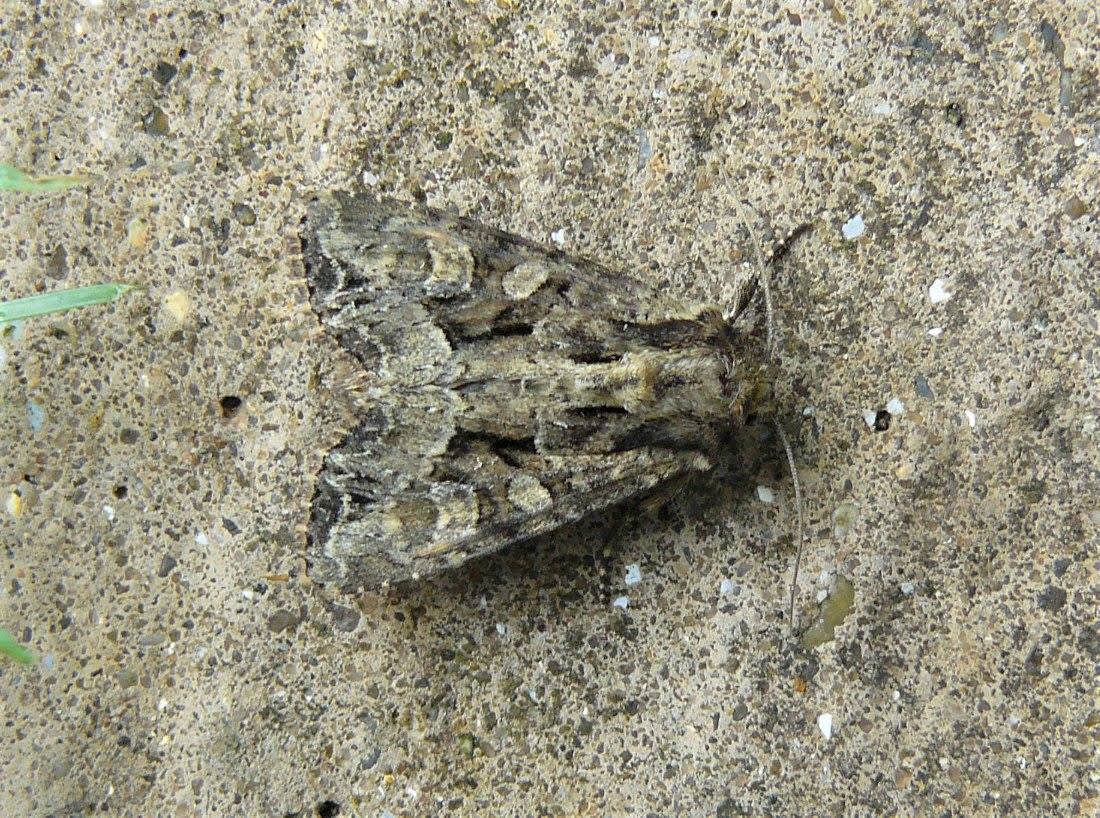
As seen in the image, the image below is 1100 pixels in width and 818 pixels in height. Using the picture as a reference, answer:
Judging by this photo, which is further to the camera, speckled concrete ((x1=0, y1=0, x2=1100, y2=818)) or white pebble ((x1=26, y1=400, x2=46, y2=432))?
white pebble ((x1=26, y1=400, x2=46, y2=432))

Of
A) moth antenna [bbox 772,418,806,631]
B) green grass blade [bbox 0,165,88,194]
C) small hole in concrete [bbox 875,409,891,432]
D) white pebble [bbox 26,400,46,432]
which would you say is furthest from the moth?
white pebble [bbox 26,400,46,432]

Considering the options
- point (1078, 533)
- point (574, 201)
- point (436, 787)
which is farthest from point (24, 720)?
point (1078, 533)

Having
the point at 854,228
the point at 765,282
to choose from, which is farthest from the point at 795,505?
the point at 854,228

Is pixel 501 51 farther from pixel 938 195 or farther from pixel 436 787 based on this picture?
pixel 436 787

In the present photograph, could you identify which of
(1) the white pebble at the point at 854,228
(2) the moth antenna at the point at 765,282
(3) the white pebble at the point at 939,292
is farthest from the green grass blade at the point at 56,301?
(3) the white pebble at the point at 939,292

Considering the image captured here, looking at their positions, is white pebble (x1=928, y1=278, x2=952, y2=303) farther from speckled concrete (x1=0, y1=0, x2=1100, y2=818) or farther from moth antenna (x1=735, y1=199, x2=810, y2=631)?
moth antenna (x1=735, y1=199, x2=810, y2=631)
